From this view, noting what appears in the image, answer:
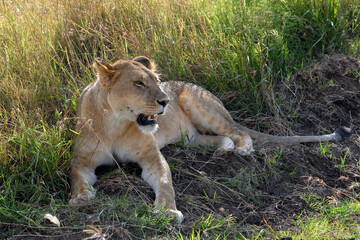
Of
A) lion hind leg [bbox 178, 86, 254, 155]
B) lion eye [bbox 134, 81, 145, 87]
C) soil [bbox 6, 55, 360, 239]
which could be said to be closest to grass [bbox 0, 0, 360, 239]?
soil [bbox 6, 55, 360, 239]

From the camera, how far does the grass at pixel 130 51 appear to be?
355 centimetres

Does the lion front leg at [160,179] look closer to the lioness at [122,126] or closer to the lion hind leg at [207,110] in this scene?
the lioness at [122,126]

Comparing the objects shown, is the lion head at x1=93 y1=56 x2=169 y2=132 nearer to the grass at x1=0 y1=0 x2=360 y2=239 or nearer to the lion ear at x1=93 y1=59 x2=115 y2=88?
the lion ear at x1=93 y1=59 x2=115 y2=88

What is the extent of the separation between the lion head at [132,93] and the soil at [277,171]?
0.42m

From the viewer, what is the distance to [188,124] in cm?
473

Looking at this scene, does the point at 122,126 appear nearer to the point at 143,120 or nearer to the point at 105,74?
the point at 143,120

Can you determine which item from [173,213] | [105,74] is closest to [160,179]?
[173,213]

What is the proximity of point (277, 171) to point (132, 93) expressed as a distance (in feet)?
4.34

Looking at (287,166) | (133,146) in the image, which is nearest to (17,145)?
(133,146)

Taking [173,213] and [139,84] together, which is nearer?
[173,213]

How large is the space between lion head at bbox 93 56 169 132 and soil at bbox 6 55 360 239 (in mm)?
416

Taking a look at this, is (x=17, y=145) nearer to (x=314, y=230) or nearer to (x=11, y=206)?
(x=11, y=206)

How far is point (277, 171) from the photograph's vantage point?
13.3ft

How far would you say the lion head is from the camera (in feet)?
11.7
